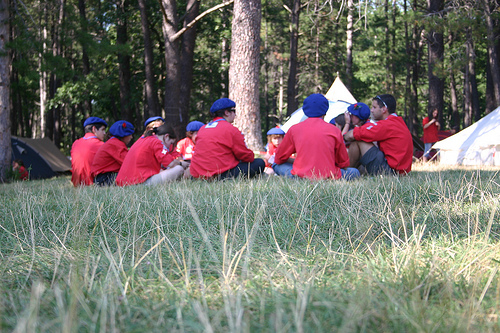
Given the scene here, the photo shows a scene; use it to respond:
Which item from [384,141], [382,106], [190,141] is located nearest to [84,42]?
[190,141]

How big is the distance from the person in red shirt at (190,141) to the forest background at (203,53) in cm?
83

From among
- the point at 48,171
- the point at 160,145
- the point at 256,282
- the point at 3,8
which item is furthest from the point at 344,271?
the point at 48,171

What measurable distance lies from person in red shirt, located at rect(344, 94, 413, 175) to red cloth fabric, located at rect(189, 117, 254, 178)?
57.3 inches

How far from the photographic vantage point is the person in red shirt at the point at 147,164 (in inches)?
249

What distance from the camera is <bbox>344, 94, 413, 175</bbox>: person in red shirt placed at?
19.7ft

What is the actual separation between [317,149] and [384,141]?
115cm

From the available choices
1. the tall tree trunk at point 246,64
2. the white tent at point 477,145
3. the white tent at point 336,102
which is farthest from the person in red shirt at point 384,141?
the white tent at point 336,102

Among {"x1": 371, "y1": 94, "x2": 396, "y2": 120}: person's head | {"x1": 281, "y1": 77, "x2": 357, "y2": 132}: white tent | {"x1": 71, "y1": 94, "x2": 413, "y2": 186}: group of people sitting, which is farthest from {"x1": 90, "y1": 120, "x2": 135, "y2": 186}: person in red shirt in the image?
{"x1": 281, "y1": 77, "x2": 357, "y2": 132}: white tent

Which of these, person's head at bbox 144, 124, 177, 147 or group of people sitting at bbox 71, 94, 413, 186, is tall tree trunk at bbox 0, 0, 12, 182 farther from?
person's head at bbox 144, 124, 177, 147

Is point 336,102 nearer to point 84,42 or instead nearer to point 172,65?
point 172,65

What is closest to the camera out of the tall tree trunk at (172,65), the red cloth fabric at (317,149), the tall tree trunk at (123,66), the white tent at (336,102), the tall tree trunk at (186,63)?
the red cloth fabric at (317,149)

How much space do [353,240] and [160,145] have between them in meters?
4.44

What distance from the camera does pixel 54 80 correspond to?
22891mm

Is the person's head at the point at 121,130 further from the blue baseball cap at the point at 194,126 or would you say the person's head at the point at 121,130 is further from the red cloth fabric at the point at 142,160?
the blue baseball cap at the point at 194,126
